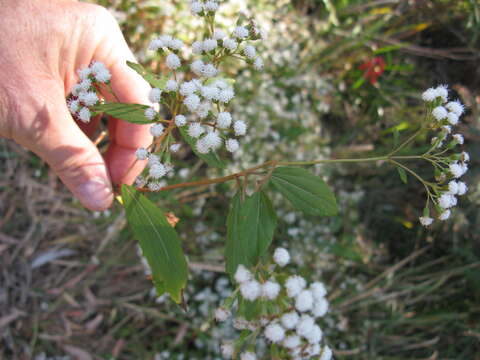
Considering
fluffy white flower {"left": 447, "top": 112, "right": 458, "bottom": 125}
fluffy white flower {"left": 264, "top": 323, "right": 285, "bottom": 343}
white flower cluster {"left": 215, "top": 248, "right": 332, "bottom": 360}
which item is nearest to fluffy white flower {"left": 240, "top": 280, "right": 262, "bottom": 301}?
white flower cluster {"left": 215, "top": 248, "right": 332, "bottom": 360}

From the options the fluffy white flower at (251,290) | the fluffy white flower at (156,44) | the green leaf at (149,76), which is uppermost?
the fluffy white flower at (156,44)

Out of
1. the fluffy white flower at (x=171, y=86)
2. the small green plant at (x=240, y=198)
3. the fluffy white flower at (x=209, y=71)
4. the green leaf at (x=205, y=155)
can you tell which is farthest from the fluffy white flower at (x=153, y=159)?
the fluffy white flower at (x=209, y=71)

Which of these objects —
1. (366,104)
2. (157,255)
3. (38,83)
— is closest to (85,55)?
(38,83)

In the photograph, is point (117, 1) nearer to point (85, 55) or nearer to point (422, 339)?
point (85, 55)

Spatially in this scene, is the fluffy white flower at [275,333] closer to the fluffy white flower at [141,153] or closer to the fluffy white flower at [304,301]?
the fluffy white flower at [304,301]

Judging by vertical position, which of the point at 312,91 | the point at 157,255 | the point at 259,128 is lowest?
the point at 157,255

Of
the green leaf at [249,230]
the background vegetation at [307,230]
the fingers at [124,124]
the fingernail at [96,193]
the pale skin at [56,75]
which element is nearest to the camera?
the green leaf at [249,230]
